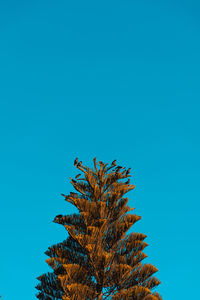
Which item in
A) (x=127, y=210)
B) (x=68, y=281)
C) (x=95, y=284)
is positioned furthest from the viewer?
(x=127, y=210)

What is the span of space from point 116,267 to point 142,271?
2.72 feet

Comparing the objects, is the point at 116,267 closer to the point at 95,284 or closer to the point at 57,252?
the point at 95,284

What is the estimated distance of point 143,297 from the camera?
1090 centimetres

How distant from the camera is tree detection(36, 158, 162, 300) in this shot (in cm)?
1088

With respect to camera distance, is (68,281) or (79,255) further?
(79,255)

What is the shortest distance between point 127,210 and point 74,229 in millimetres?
1784

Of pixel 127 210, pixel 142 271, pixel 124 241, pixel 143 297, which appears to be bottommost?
pixel 143 297

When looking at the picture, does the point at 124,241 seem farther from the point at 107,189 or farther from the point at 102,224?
the point at 107,189

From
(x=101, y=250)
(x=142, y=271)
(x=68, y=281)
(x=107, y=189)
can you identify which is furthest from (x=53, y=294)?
(x=107, y=189)

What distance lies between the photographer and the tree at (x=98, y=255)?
10.9 m

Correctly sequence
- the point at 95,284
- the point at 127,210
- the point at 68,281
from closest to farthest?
the point at 68,281 → the point at 95,284 → the point at 127,210

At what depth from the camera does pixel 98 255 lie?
11.1 metres

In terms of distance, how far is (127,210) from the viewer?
12.4m

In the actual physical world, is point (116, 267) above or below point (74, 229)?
below
